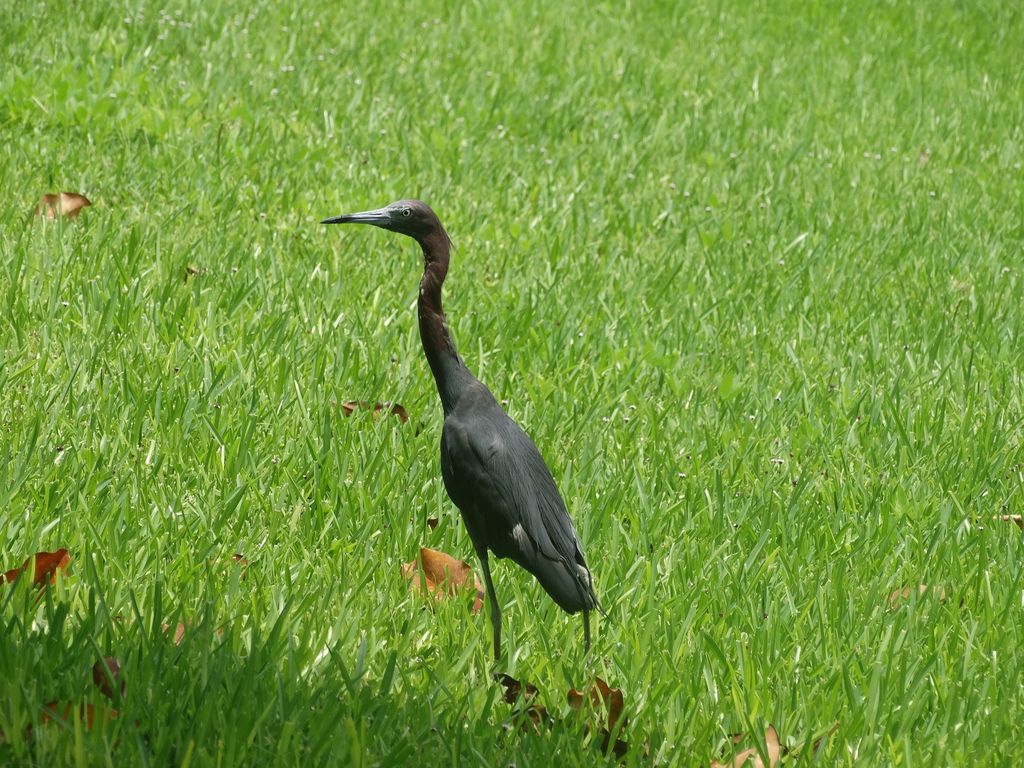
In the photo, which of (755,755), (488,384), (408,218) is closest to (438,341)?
(408,218)

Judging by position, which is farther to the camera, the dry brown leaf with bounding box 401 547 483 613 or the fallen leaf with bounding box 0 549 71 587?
the dry brown leaf with bounding box 401 547 483 613

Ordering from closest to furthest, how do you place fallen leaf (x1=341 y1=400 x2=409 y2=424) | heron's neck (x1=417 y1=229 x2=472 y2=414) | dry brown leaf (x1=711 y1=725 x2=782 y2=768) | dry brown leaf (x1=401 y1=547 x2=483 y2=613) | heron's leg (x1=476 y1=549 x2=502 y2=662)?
dry brown leaf (x1=711 y1=725 x2=782 y2=768) → heron's leg (x1=476 y1=549 x2=502 y2=662) → heron's neck (x1=417 y1=229 x2=472 y2=414) → dry brown leaf (x1=401 y1=547 x2=483 y2=613) → fallen leaf (x1=341 y1=400 x2=409 y2=424)

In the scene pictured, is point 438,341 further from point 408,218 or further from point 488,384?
Result: point 488,384

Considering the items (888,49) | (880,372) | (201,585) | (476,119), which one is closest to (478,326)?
(880,372)

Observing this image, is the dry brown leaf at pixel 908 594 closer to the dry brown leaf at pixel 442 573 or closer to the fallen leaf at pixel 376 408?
the dry brown leaf at pixel 442 573

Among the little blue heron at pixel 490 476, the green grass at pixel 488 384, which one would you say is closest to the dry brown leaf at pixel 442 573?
the green grass at pixel 488 384

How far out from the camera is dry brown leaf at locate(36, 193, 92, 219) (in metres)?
4.90

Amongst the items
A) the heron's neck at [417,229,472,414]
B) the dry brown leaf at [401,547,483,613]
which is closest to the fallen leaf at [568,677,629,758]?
the dry brown leaf at [401,547,483,613]

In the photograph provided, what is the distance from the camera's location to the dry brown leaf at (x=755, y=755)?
265cm

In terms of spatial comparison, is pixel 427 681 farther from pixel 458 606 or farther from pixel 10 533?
pixel 10 533

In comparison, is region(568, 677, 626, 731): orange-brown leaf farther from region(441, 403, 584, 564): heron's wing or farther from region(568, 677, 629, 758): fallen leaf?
region(441, 403, 584, 564): heron's wing

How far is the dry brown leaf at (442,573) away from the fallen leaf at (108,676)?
2.83 feet

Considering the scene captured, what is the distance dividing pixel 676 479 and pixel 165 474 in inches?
59.5

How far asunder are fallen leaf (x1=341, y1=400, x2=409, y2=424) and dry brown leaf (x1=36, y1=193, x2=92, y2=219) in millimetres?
1653
